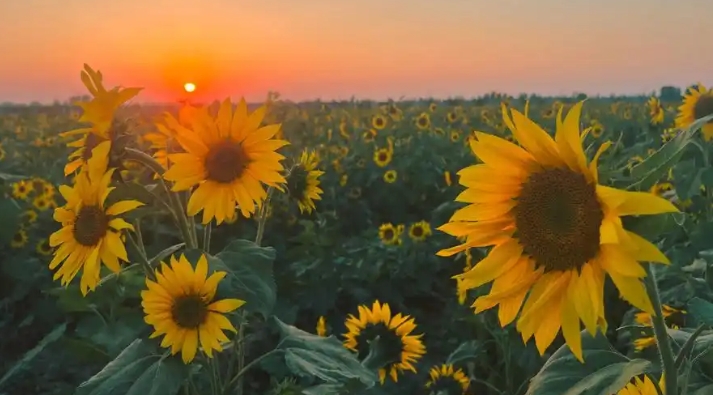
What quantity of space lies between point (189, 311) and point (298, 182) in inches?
32.4

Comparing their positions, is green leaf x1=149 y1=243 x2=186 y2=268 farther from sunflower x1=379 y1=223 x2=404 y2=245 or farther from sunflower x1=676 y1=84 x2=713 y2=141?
sunflower x1=676 y1=84 x2=713 y2=141

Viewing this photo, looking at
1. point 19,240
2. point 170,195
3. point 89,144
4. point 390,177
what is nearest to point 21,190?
point 19,240

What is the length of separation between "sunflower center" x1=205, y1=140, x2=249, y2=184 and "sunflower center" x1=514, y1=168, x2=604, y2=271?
96 cm

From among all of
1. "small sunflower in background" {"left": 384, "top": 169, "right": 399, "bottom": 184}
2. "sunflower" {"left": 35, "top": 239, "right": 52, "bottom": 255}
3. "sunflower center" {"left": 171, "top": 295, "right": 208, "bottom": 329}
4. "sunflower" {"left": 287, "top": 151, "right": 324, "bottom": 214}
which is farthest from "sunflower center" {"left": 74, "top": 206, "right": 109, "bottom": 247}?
"small sunflower in background" {"left": 384, "top": 169, "right": 399, "bottom": 184}

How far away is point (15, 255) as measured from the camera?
5340mm

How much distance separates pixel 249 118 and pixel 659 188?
2963 millimetres

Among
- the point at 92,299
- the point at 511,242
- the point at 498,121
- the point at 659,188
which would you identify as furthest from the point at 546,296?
the point at 498,121

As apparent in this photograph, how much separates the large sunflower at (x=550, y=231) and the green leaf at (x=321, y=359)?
0.85 metres

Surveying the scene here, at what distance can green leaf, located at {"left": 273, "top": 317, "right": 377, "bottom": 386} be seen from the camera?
2.08 meters

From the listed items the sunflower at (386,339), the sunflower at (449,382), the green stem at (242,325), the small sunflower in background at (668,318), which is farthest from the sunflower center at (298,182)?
the small sunflower in background at (668,318)

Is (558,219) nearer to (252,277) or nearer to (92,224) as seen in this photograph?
(252,277)

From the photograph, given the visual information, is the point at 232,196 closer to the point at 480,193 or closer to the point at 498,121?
the point at 480,193

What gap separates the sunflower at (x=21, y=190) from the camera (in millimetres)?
6361

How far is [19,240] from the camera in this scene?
17.7ft
